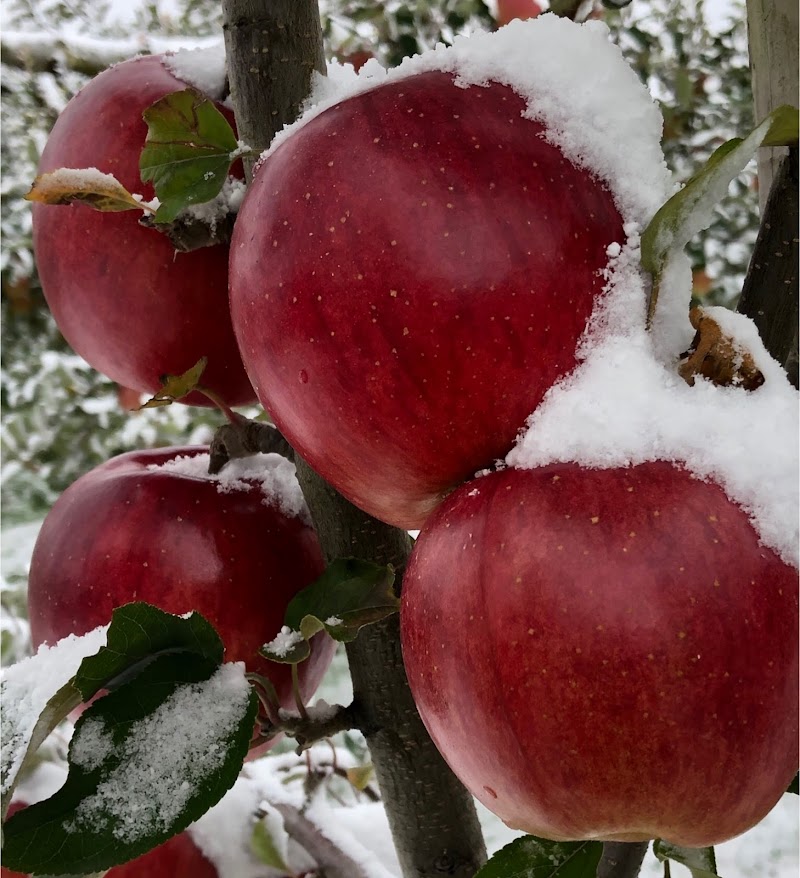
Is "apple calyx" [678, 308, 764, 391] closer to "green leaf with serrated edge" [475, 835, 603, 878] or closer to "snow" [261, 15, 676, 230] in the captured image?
"snow" [261, 15, 676, 230]

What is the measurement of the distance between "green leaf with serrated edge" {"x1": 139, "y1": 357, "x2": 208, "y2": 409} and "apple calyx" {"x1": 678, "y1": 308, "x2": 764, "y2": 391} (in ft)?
0.84

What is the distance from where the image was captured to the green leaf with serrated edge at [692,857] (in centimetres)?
47

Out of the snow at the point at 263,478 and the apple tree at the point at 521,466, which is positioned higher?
the apple tree at the point at 521,466

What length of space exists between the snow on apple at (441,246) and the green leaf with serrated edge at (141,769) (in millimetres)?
124

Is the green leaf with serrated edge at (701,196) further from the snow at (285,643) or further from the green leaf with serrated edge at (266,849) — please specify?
the green leaf with serrated edge at (266,849)

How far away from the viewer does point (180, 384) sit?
0.52m

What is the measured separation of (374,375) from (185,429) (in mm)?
1523

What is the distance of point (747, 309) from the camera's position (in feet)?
1.43

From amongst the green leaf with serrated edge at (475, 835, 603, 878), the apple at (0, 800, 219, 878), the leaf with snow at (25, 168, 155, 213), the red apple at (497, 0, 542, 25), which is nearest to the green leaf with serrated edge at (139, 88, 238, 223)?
the leaf with snow at (25, 168, 155, 213)

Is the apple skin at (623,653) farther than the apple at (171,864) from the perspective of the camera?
No

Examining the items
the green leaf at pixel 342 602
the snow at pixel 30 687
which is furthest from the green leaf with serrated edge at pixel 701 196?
the snow at pixel 30 687

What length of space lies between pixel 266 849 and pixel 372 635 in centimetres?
24

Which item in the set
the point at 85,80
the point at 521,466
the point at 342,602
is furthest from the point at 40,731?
the point at 85,80

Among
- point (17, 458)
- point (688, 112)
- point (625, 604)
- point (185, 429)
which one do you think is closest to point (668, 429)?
point (625, 604)
